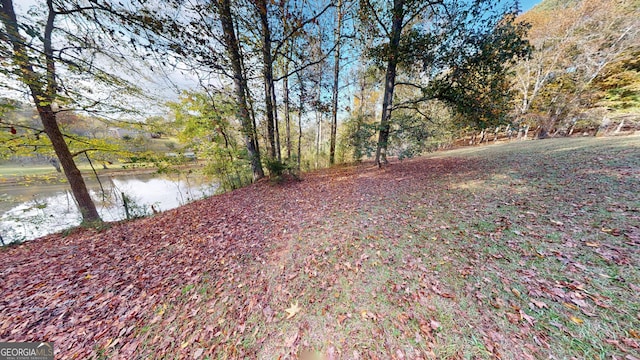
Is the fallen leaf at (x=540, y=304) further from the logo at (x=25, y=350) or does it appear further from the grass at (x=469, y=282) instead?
the logo at (x=25, y=350)

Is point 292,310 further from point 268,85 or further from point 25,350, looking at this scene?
point 268,85

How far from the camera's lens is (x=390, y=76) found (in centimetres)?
725

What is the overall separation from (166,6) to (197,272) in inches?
196

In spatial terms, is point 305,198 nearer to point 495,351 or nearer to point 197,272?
point 197,272

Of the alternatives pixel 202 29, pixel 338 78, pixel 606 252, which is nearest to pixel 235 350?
pixel 606 252

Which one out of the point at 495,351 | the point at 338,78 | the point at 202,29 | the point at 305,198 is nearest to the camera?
the point at 495,351

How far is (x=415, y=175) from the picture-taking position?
6914 millimetres

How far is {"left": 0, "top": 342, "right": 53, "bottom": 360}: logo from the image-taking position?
6.40 ft

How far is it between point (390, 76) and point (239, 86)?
5.77 meters

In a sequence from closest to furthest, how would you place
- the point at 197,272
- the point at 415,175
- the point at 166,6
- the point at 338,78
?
the point at 197,272 → the point at 166,6 → the point at 415,175 → the point at 338,78

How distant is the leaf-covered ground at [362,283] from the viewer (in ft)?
5.97

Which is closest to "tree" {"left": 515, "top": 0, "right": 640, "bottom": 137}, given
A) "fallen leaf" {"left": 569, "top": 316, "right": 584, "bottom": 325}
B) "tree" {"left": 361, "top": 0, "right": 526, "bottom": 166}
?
"tree" {"left": 361, "top": 0, "right": 526, "bottom": 166}

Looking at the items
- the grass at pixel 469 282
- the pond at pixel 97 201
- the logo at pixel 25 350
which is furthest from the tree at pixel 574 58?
the pond at pixel 97 201

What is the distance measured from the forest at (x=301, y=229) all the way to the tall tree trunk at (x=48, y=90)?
0.16 ft
